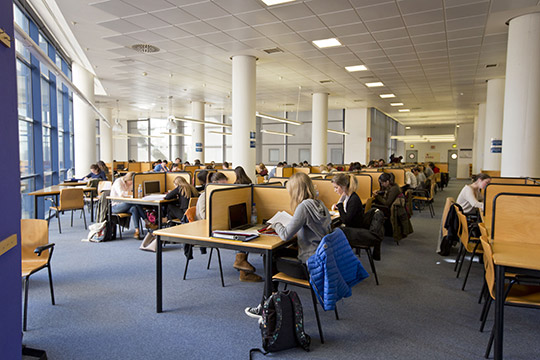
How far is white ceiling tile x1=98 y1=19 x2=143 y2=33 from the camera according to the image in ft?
19.6

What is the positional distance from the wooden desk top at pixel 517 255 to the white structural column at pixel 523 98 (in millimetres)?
3679

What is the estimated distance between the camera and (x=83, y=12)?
18.4 feet

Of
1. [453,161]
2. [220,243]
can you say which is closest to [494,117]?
[220,243]

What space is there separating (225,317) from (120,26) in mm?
5392

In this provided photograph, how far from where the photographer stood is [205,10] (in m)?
5.36

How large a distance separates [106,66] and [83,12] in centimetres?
362

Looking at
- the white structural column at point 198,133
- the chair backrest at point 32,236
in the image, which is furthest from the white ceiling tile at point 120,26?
the white structural column at point 198,133

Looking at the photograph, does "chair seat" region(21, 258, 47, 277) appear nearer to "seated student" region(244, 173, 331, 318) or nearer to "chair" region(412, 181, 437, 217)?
"seated student" region(244, 173, 331, 318)

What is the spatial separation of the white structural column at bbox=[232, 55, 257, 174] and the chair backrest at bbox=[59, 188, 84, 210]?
10.8 feet

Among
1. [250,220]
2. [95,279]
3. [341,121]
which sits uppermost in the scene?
[341,121]

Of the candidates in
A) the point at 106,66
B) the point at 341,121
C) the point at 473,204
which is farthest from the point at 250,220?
the point at 341,121

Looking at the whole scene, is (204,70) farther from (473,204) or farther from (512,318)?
(512,318)

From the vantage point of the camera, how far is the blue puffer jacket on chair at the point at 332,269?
2.45 metres

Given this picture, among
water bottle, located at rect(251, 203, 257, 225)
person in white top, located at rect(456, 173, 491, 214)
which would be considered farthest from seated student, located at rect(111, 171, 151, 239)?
person in white top, located at rect(456, 173, 491, 214)
